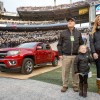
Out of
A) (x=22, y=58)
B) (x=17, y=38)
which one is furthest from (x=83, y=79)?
(x=17, y=38)

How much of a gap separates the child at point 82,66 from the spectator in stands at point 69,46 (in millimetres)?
325

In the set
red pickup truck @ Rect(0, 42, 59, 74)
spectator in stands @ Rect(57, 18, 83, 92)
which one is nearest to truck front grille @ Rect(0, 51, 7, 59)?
red pickup truck @ Rect(0, 42, 59, 74)

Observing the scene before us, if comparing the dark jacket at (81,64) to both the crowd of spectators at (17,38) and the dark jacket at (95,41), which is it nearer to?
the dark jacket at (95,41)

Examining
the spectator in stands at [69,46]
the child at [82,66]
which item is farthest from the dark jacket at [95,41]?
the spectator in stands at [69,46]

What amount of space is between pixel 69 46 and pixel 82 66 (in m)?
0.68

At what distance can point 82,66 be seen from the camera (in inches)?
232

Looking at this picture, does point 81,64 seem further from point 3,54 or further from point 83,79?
point 3,54

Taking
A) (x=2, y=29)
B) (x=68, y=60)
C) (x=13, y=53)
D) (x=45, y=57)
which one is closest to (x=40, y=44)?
(x=45, y=57)

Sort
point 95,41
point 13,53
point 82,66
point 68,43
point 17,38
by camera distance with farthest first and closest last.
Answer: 1. point 17,38
2. point 13,53
3. point 68,43
4. point 95,41
5. point 82,66

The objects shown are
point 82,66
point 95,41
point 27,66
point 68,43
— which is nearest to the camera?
point 82,66

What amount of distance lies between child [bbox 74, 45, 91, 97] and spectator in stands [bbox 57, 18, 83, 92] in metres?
0.33

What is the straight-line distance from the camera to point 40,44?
10.8m

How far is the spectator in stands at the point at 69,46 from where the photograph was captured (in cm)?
624

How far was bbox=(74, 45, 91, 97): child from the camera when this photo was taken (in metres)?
5.89
